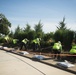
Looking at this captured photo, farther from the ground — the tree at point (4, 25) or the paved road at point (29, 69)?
the tree at point (4, 25)

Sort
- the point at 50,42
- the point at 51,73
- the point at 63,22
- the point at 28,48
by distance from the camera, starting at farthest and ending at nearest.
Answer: the point at 63,22 → the point at 28,48 → the point at 50,42 → the point at 51,73

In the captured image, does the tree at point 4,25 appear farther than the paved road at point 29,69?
Yes

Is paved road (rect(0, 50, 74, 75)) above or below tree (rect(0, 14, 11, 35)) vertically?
below

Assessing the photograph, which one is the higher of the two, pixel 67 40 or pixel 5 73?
pixel 67 40

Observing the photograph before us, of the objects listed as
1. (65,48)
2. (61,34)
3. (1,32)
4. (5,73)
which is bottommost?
(5,73)

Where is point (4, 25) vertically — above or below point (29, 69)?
above

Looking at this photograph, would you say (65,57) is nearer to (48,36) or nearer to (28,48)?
(48,36)

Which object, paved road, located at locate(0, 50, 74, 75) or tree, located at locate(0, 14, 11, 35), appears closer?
paved road, located at locate(0, 50, 74, 75)

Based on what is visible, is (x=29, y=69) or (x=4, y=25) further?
(x=4, y=25)

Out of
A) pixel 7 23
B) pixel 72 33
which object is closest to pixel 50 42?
pixel 72 33

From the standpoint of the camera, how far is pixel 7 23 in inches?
2186

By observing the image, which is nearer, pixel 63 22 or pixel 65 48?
pixel 65 48

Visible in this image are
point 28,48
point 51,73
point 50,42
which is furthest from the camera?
point 28,48

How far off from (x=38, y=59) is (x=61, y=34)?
727 cm
